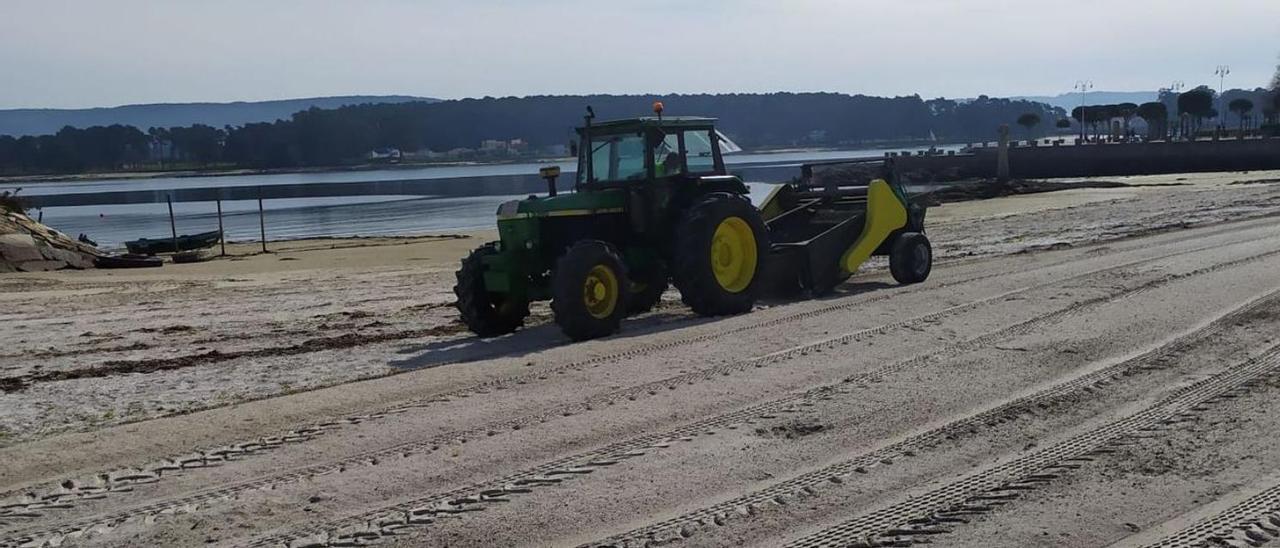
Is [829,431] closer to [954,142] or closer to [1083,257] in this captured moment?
[1083,257]

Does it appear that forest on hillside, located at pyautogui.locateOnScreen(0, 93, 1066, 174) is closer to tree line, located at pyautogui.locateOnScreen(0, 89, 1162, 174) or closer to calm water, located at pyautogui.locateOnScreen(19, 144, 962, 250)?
tree line, located at pyautogui.locateOnScreen(0, 89, 1162, 174)

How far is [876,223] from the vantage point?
13.8 meters

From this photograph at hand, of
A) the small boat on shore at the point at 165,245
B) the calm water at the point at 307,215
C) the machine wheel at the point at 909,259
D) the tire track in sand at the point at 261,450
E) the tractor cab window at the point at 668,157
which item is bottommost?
the calm water at the point at 307,215

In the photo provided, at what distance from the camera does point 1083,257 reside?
50.8 ft

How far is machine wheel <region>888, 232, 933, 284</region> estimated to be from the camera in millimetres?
13867

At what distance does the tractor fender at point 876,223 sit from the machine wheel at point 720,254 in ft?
5.37

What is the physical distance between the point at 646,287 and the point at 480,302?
1.69 metres

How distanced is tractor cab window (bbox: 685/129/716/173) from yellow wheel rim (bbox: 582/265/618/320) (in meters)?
1.79

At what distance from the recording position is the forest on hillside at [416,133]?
130m

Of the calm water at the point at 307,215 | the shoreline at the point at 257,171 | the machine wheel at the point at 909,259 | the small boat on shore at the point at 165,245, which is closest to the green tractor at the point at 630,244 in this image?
the machine wheel at the point at 909,259

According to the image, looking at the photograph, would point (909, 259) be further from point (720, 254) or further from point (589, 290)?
point (589, 290)

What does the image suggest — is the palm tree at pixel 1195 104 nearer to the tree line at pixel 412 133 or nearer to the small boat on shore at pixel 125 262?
the tree line at pixel 412 133

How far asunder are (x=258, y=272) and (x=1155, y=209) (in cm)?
1676

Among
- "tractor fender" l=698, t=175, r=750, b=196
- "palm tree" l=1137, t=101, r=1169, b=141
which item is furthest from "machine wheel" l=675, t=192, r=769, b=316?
"palm tree" l=1137, t=101, r=1169, b=141
